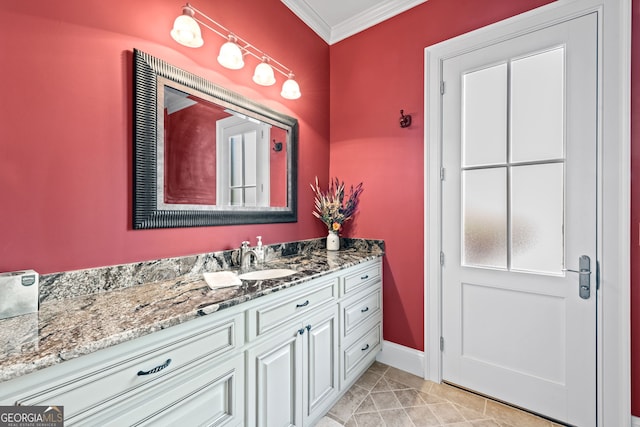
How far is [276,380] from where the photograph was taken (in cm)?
127

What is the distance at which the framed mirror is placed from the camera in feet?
4.32

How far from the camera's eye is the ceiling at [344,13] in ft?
7.12

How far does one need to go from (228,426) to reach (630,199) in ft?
7.20

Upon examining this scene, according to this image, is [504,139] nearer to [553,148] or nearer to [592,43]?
[553,148]

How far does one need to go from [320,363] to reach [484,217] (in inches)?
55.4

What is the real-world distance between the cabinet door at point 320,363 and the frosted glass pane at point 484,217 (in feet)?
3.45

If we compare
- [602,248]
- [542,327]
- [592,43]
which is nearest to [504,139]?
[592,43]

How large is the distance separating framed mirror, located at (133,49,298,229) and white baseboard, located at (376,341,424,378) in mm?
1341

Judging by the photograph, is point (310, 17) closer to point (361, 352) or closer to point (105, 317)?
point (105, 317)

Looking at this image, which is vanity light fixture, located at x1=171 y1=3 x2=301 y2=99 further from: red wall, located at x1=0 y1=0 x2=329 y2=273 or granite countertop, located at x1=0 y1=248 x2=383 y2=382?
granite countertop, located at x1=0 y1=248 x2=383 y2=382

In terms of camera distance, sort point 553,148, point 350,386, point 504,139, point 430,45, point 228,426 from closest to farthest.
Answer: point 228,426 → point 553,148 → point 504,139 → point 350,386 → point 430,45

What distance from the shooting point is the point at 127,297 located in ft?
3.58

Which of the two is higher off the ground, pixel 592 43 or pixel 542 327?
pixel 592 43

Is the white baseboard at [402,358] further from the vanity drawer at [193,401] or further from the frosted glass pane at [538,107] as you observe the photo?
the frosted glass pane at [538,107]
